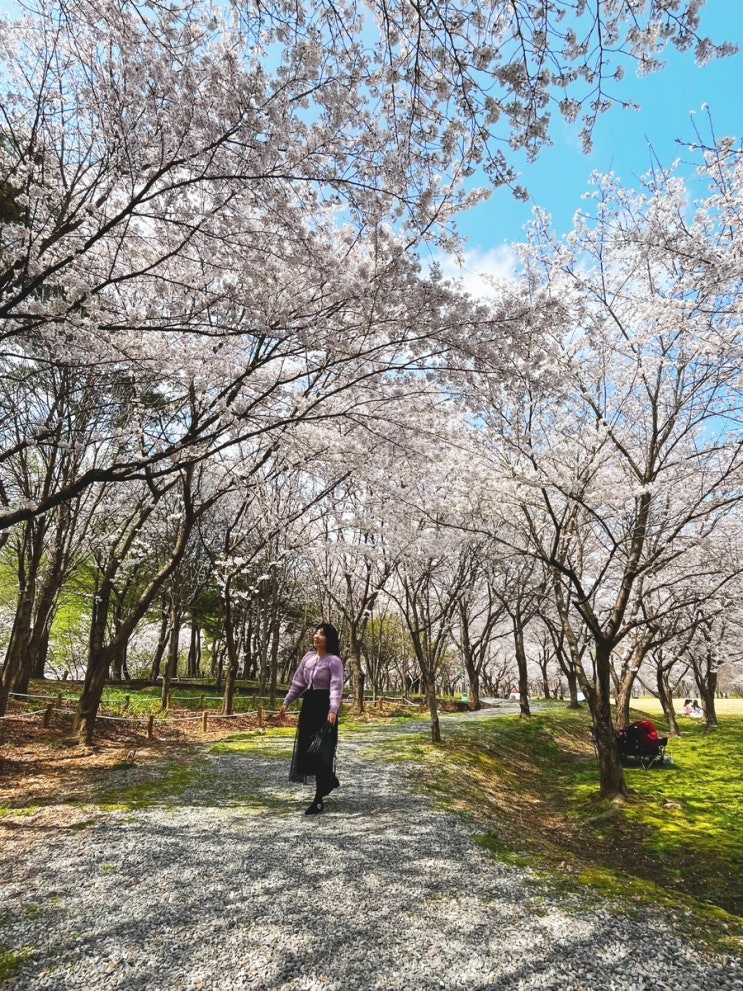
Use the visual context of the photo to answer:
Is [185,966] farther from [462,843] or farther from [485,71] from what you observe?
[485,71]

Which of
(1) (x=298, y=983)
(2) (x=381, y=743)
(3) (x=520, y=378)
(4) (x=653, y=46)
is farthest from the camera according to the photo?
(2) (x=381, y=743)

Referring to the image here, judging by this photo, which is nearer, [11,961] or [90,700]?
[11,961]

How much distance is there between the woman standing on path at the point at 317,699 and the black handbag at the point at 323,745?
0.05 meters

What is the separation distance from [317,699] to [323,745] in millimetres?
503

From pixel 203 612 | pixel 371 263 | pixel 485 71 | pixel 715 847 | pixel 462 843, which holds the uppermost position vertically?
pixel 371 263

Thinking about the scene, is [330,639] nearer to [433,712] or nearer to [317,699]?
[317,699]

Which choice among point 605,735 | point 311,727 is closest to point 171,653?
point 311,727

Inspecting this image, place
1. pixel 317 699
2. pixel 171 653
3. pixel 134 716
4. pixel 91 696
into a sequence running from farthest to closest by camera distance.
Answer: pixel 171 653
pixel 134 716
pixel 91 696
pixel 317 699

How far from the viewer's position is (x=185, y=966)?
311 centimetres

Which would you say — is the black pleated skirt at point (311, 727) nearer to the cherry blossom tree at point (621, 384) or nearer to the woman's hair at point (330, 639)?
the woman's hair at point (330, 639)

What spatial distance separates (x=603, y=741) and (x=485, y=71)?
910cm

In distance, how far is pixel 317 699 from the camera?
19.6 ft

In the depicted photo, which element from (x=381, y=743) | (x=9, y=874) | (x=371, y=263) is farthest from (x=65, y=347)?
(x=381, y=743)

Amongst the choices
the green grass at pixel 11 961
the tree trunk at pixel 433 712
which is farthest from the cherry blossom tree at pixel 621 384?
the green grass at pixel 11 961
